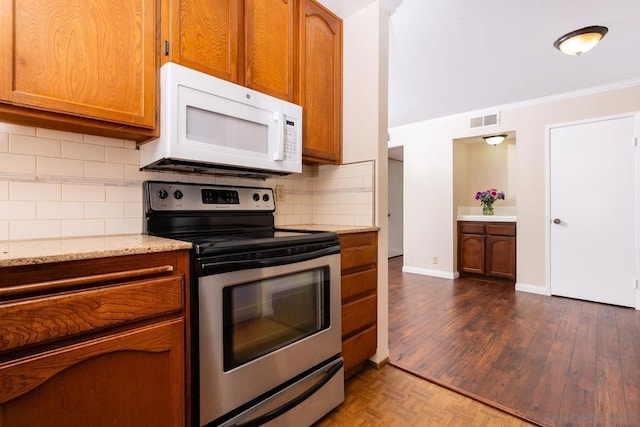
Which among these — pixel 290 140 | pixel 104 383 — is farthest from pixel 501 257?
pixel 104 383

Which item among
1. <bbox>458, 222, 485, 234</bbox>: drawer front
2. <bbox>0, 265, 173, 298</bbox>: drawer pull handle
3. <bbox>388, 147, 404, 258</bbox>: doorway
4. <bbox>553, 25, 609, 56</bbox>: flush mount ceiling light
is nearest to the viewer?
<bbox>0, 265, 173, 298</bbox>: drawer pull handle

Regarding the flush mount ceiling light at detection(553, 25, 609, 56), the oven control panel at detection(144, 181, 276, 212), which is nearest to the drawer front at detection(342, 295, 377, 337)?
the oven control panel at detection(144, 181, 276, 212)

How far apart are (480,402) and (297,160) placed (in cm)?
164

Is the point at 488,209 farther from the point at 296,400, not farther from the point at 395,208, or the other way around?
the point at 296,400

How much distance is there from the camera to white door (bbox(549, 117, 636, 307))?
3152mm

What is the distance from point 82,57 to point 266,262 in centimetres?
102

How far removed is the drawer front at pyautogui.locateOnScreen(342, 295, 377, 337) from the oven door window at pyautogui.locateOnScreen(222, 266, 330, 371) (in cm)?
22

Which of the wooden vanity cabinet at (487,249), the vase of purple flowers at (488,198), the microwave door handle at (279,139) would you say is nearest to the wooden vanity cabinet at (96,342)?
the microwave door handle at (279,139)

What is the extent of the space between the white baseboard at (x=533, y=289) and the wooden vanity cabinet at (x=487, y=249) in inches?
7.6

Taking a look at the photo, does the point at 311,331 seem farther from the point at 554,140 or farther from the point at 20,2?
the point at 554,140

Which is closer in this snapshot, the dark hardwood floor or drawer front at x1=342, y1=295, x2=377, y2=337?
the dark hardwood floor

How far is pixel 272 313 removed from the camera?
4.33 ft

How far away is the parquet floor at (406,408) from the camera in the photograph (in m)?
A: 1.49

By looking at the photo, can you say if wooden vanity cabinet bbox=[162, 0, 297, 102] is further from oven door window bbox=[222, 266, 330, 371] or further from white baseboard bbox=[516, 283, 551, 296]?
white baseboard bbox=[516, 283, 551, 296]
